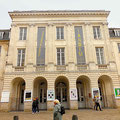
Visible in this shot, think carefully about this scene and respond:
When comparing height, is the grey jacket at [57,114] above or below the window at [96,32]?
below

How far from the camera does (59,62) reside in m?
18.2

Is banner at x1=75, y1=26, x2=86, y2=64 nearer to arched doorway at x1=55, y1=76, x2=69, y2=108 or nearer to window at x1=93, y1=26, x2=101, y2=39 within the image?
window at x1=93, y1=26, x2=101, y2=39

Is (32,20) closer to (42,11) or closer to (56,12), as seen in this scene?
(42,11)

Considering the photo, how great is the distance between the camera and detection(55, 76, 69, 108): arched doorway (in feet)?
59.7

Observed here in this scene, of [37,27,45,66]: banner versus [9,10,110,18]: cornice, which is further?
[9,10,110,18]: cornice

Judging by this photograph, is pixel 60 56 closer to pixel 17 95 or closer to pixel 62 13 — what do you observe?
pixel 62 13

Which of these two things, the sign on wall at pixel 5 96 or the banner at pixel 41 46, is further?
the banner at pixel 41 46

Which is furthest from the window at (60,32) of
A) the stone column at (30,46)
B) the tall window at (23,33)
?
the tall window at (23,33)

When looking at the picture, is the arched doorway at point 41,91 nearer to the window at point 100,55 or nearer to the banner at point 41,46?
the banner at point 41,46

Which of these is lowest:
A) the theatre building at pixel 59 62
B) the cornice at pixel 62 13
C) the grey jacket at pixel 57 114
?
the grey jacket at pixel 57 114

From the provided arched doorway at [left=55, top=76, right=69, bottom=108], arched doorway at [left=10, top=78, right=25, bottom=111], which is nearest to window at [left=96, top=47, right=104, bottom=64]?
arched doorway at [left=55, top=76, right=69, bottom=108]

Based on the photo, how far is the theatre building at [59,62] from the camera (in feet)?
54.6

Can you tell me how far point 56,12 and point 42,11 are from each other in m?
2.35

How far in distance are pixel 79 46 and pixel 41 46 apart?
596 centimetres
